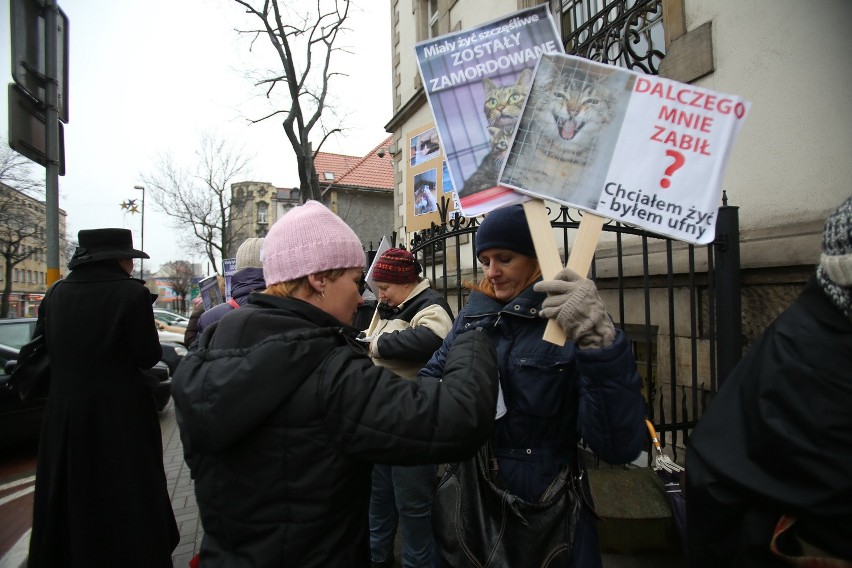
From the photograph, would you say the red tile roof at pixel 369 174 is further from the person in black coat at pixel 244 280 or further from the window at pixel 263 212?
the window at pixel 263 212

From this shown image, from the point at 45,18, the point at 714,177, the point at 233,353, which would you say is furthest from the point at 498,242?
the point at 45,18

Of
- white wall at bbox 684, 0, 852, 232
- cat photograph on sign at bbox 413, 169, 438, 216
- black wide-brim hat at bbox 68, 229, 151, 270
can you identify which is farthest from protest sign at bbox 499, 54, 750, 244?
cat photograph on sign at bbox 413, 169, 438, 216

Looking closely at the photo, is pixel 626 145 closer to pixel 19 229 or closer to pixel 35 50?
pixel 35 50

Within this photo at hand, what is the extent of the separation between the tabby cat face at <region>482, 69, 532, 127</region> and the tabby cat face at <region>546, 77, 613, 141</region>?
0.10 metres

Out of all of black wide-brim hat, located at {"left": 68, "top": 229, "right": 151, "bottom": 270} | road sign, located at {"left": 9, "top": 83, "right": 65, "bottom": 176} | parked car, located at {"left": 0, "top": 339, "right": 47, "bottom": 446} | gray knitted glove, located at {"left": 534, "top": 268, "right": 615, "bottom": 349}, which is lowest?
parked car, located at {"left": 0, "top": 339, "right": 47, "bottom": 446}

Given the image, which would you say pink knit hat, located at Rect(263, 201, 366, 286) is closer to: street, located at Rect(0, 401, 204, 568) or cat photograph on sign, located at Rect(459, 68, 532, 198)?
cat photograph on sign, located at Rect(459, 68, 532, 198)

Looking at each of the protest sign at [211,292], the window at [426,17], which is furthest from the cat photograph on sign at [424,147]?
the protest sign at [211,292]

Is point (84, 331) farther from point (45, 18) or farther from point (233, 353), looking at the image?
point (45, 18)

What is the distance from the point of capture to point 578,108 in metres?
1.55

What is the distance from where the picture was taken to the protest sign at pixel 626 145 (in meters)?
1.46

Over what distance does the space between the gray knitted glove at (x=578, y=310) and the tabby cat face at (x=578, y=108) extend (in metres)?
0.49

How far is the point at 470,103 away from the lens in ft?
5.47

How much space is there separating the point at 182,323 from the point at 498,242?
85.4ft

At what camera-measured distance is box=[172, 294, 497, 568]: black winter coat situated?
119 cm
